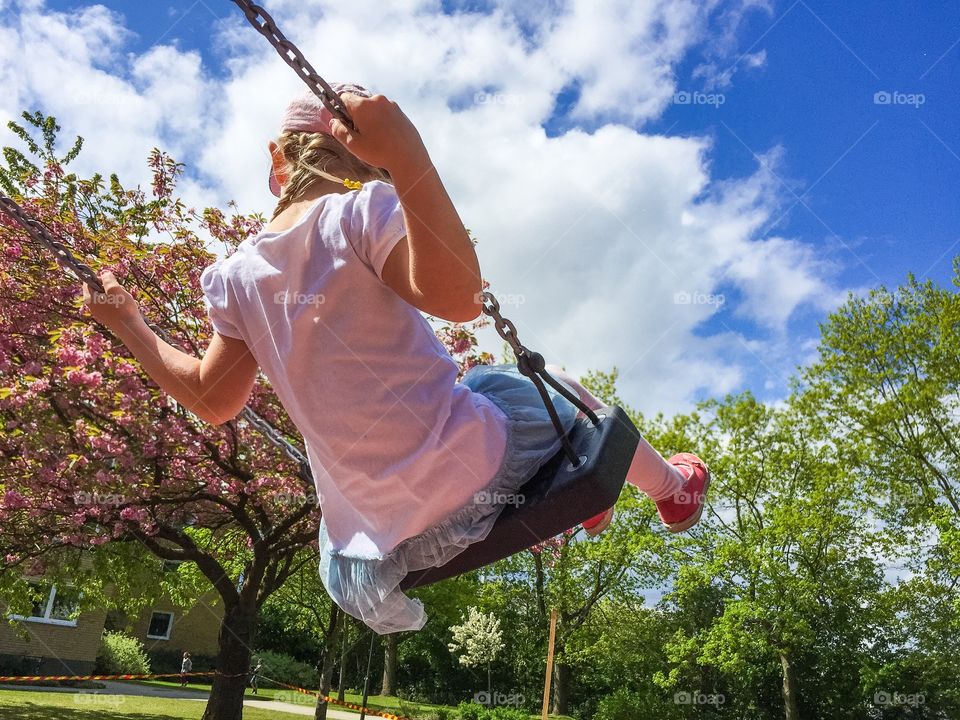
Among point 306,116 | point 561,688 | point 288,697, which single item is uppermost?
point 306,116

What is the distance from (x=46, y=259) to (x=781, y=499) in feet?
68.4

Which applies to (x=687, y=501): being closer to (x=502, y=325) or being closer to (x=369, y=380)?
(x=502, y=325)

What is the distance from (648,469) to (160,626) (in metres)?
37.2

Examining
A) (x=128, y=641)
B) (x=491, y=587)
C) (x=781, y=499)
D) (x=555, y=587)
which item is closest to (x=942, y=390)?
(x=781, y=499)

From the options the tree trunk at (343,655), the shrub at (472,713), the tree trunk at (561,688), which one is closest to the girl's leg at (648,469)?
the tree trunk at (343,655)

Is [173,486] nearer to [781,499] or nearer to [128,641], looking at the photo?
[781,499]

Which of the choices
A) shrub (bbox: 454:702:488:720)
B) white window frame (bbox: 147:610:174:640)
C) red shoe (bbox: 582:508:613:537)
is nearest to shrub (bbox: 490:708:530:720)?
shrub (bbox: 454:702:488:720)

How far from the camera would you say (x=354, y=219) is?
4.66ft

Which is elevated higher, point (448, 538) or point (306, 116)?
point (306, 116)

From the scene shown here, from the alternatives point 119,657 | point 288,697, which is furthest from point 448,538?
point 288,697

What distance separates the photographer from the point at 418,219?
1233mm

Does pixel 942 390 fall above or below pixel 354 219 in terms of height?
above

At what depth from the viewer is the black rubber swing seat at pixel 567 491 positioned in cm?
146

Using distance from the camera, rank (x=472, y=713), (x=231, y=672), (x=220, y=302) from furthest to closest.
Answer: (x=472, y=713) → (x=231, y=672) → (x=220, y=302)
